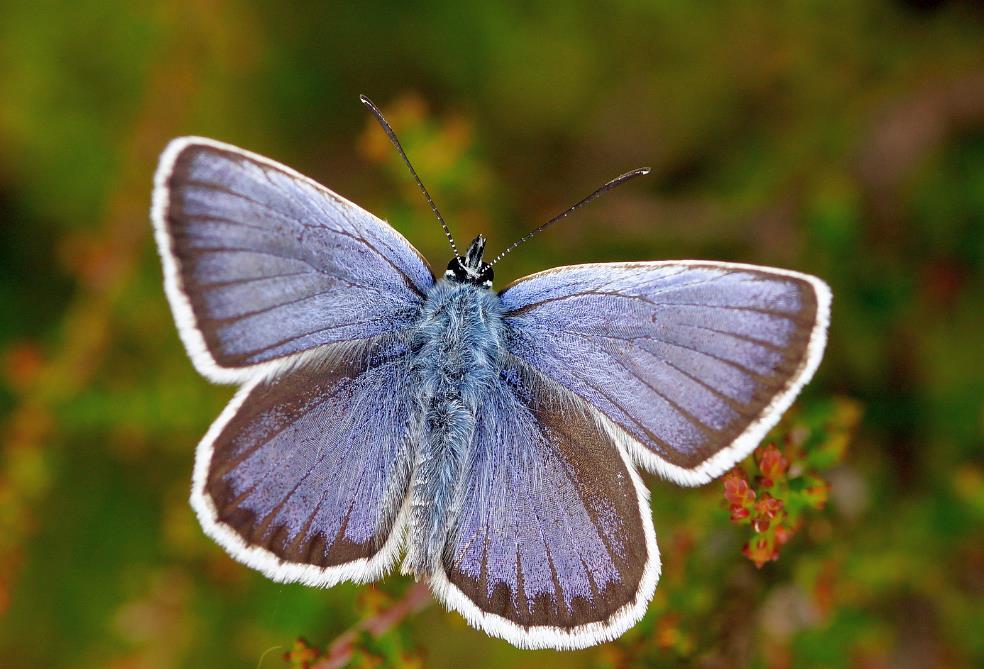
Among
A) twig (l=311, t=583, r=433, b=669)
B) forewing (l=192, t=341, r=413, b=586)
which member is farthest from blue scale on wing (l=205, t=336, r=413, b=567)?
twig (l=311, t=583, r=433, b=669)

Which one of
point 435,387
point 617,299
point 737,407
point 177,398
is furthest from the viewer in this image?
point 177,398

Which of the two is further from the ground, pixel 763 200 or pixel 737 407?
pixel 737 407

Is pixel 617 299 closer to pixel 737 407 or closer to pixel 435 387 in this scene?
pixel 737 407

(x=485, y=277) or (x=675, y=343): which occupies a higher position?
(x=485, y=277)

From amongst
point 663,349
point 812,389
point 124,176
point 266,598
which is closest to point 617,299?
point 663,349

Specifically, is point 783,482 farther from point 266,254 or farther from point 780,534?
point 266,254

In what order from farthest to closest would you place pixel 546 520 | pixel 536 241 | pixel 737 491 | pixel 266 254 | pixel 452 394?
pixel 536 241 < pixel 452 394 < pixel 266 254 < pixel 546 520 < pixel 737 491

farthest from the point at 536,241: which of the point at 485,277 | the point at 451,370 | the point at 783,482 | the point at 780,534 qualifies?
the point at 780,534
